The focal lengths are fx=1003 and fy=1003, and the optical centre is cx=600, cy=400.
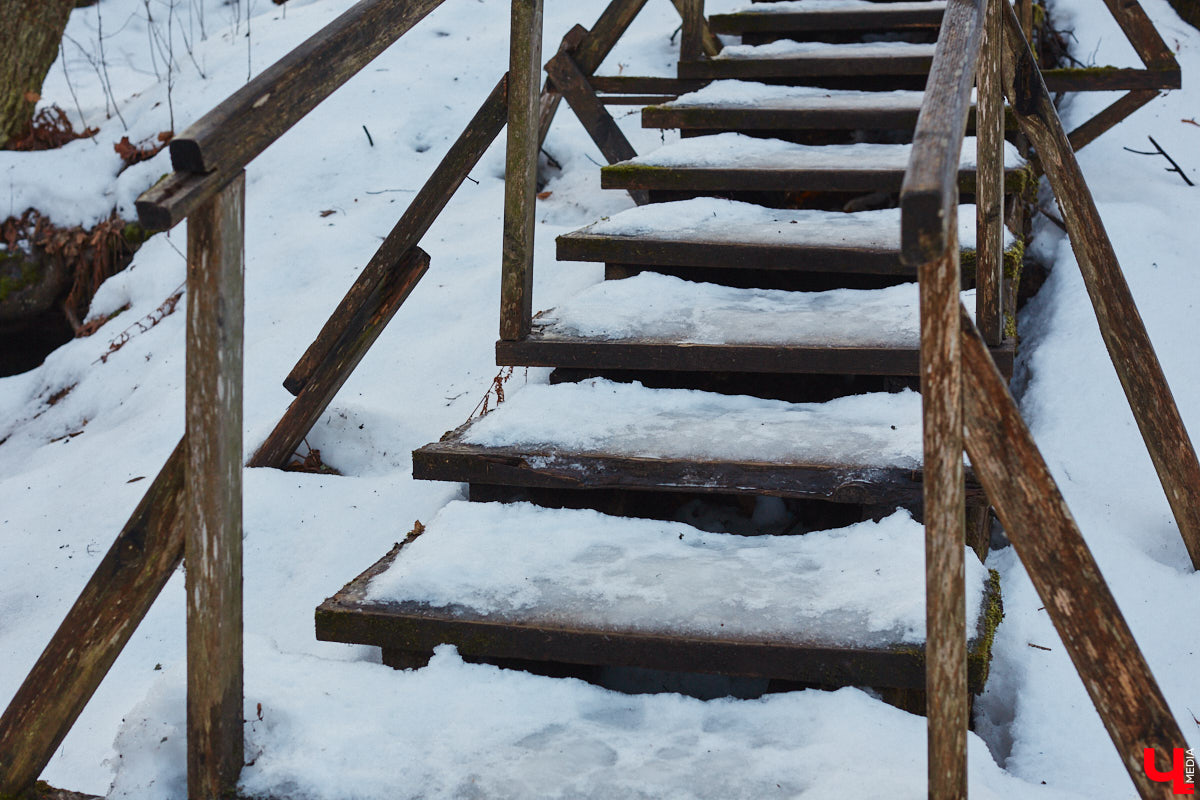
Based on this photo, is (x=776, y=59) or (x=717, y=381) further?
(x=776, y=59)

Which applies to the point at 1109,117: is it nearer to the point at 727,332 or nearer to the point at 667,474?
the point at 727,332

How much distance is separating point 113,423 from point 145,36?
5.55 meters

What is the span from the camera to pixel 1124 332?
2527 millimetres

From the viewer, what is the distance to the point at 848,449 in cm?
199

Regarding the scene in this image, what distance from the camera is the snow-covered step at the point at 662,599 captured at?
1551 millimetres

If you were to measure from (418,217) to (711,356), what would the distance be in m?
0.94

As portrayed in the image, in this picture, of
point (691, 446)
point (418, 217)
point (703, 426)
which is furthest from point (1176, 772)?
point (418, 217)

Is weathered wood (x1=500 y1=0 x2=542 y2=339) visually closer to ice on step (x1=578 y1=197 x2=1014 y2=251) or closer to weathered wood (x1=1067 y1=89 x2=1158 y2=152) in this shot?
ice on step (x1=578 y1=197 x2=1014 y2=251)

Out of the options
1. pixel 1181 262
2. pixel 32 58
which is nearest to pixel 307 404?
pixel 1181 262

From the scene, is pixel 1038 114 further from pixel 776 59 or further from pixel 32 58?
pixel 32 58

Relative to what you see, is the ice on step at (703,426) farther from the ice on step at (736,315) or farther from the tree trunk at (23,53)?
the tree trunk at (23,53)

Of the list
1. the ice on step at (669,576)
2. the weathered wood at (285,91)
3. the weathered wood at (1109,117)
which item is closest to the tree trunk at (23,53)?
the weathered wood at (285,91)

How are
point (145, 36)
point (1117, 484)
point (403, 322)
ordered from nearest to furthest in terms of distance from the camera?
point (1117, 484) < point (403, 322) < point (145, 36)

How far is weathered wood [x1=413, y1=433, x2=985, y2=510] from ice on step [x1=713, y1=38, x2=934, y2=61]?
2.38 metres
